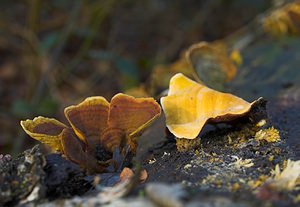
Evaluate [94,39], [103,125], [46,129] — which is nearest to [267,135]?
[103,125]

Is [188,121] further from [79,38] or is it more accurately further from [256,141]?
[79,38]

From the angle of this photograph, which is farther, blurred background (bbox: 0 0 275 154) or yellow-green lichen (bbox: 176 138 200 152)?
blurred background (bbox: 0 0 275 154)

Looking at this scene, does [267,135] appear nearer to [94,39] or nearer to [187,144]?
[187,144]

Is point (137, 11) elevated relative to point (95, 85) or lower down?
elevated

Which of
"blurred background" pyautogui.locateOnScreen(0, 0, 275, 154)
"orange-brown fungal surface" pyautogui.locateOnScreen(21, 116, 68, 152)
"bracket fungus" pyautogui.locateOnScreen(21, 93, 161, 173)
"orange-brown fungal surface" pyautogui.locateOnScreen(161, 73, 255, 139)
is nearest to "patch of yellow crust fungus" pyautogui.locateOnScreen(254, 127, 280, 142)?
"orange-brown fungal surface" pyautogui.locateOnScreen(161, 73, 255, 139)

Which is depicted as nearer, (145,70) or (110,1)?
(110,1)

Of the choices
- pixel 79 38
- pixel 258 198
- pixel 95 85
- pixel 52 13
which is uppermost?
pixel 52 13

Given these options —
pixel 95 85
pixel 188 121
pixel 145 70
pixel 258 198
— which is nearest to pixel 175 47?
pixel 145 70

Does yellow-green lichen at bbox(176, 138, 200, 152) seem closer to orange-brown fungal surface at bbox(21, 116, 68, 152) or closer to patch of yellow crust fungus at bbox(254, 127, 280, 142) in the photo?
patch of yellow crust fungus at bbox(254, 127, 280, 142)
